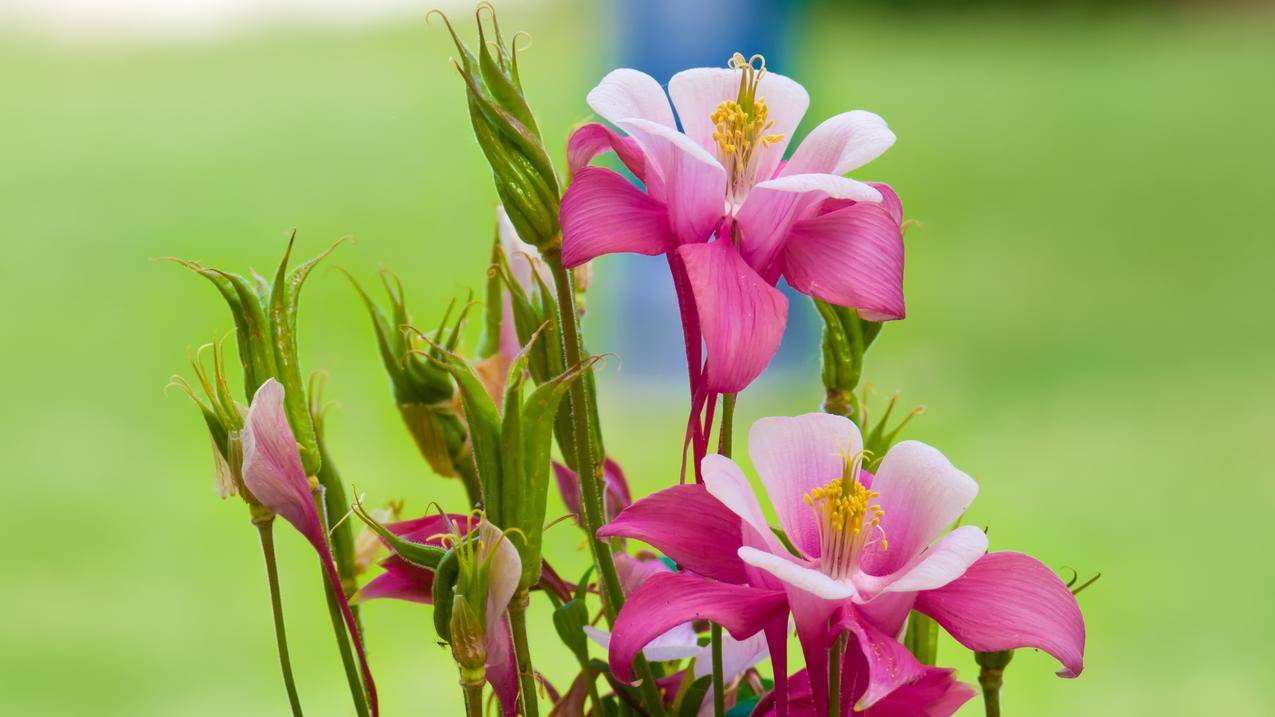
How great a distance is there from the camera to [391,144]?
12.4ft

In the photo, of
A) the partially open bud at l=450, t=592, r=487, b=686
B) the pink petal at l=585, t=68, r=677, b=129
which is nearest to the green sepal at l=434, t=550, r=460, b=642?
the partially open bud at l=450, t=592, r=487, b=686

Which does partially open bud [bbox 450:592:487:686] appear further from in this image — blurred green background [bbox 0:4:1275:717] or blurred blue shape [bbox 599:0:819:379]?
blurred blue shape [bbox 599:0:819:379]

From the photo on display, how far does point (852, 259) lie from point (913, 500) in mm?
57

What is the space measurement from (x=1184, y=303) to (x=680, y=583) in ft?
9.10

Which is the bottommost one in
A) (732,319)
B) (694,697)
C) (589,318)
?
(589,318)

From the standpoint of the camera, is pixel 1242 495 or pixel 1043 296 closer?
pixel 1242 495

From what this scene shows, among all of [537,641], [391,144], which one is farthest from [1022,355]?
[391,144]

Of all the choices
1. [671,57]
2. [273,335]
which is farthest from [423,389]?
[671,57]

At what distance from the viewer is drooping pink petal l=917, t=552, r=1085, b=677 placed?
0.94 ft

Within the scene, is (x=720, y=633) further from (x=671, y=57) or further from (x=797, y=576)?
(x=671, y=57)

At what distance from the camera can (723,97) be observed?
14.3 inches

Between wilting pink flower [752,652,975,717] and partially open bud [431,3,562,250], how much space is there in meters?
0.12

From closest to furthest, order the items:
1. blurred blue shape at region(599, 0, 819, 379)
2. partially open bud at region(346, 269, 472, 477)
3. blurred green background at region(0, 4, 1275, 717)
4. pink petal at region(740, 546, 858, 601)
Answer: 1. pink petal at region(740, 546, 858, 601)
2. partially open bud at region(346, 269, 472, 477)
3. blurred green background at region(0, 4, 1275, 717)
4. blurred blue shape at region(599, 0, 819, 379)

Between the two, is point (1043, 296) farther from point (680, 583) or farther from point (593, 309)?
point (680, 583)
